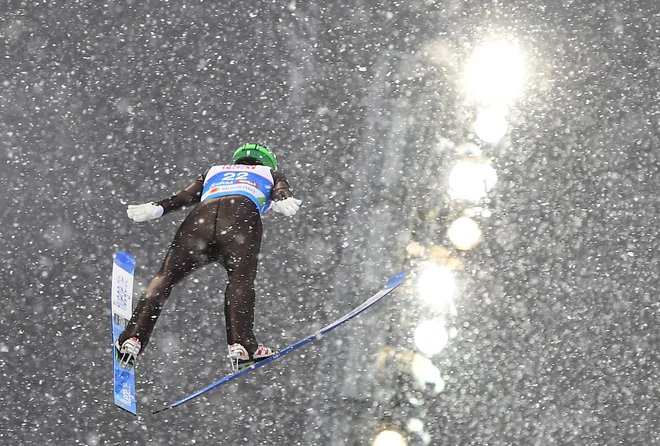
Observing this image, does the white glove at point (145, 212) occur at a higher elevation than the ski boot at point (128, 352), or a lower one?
higher

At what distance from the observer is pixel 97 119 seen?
5770 millimetres

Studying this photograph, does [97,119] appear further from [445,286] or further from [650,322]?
[650,322]

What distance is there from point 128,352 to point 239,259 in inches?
25.7

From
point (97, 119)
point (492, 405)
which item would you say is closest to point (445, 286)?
point (492, 405)

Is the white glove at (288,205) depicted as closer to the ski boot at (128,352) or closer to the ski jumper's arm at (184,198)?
the ski jumper's arm at (184,198)

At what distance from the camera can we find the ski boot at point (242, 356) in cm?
429

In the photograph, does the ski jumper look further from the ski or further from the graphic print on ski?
the ski

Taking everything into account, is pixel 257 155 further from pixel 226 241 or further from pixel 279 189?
pixel 226 241

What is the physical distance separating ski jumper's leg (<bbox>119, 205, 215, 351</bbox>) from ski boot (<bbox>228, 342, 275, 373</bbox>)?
15.4 inches

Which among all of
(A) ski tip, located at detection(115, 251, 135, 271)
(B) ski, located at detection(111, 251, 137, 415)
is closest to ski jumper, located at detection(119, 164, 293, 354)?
(B) ski, located at detection(111, 251, 137, 415)

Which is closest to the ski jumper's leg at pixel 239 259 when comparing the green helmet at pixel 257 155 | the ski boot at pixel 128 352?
the green helmet at pixel 257 155

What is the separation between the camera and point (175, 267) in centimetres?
445

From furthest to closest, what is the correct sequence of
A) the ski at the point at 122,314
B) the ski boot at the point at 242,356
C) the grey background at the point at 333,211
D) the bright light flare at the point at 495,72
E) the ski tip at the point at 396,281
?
1. the bright light flare at the point at 495,72
2. the grey background at the point at 333,211
3. the ski tip at the point at 396,281
4. the ski at the point at 122,314
5. the ski boot at the point at 242,356

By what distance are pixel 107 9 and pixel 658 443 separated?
13.5 feet
